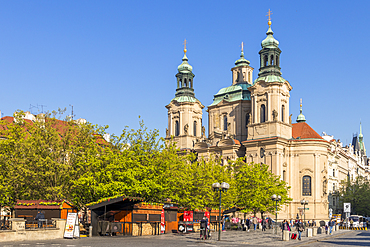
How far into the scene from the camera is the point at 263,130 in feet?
253

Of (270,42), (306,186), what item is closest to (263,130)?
(306,186)

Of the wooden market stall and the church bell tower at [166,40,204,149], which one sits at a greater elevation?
the church bell tower at [166,40,204,149]

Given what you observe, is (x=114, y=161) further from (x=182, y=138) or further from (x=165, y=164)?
(x=182, y=138)

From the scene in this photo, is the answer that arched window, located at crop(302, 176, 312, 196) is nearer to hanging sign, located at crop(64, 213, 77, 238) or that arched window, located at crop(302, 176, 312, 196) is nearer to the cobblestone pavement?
the cobblestone pavement

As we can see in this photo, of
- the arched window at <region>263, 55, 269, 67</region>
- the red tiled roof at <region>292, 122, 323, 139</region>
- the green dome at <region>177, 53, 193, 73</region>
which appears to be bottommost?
the red tiled roof at <region>292, 122, 323, 139</region>

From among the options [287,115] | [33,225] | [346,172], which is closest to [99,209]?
[33,225]

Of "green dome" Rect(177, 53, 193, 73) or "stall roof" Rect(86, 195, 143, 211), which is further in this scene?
"green dome" Rect(177, 53, 193, 73)

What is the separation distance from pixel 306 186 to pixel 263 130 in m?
12.0

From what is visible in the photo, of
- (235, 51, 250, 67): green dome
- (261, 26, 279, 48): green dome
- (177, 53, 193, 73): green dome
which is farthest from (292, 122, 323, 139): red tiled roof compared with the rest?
(177, 53, 193, 73): green dome

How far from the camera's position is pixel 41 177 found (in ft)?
128

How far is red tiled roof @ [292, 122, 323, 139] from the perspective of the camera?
79812mm

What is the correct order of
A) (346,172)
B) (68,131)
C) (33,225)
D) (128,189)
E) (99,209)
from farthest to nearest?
(346,172) < (68,131) < (128,189) < (99,209) < (33,225)

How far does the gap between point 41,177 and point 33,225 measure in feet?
32.6

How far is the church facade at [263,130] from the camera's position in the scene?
75125mm
